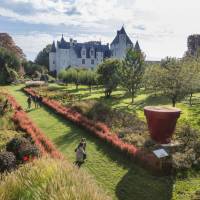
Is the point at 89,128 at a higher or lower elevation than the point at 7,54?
lower

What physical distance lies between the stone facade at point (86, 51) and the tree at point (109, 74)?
48416 mm

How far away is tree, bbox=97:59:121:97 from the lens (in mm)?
45000

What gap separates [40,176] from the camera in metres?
10.4

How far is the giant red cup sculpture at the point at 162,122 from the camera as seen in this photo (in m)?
19.0

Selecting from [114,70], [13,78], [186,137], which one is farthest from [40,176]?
[13,78]

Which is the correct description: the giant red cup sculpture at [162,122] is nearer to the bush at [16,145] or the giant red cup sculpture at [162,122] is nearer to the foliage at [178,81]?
the bush at [16,145]

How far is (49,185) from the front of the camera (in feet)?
31.5

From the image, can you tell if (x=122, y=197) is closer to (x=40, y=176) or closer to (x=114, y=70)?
(x=40, y=176)

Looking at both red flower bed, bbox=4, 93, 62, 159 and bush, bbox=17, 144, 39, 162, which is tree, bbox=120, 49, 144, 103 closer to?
red flower bed, bbox=4, 93, 62, 159

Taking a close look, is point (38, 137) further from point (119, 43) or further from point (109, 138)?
point (119, 43)

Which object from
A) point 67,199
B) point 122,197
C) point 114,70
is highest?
point 114,70

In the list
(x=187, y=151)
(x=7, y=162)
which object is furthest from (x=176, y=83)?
(x=7, y=162)

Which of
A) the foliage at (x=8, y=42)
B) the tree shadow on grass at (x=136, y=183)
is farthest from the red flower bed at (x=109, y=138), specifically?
the foliage at (x=8, y=42)

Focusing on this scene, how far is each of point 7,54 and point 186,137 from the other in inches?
2550
